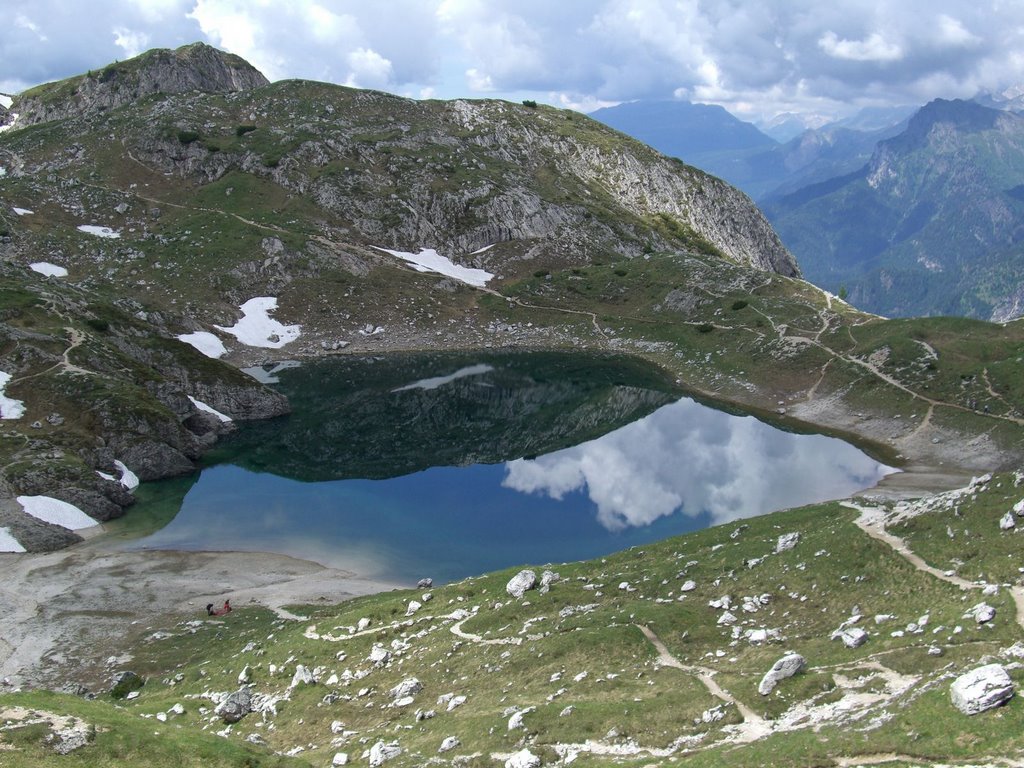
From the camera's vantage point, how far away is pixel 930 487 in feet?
252

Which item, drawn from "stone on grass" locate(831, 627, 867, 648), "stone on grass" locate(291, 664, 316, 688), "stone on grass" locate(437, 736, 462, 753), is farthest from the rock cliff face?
"stone on grass" locate(831, 627, 867, 648)

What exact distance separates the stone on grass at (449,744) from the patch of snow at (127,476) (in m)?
65.2

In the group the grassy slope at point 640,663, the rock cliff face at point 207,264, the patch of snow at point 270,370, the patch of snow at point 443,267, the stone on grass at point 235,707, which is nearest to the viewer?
the grassy slope at point 640,663

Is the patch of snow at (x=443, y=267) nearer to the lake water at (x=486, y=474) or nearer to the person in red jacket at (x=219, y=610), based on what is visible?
the lake water at (x=486, y=474)

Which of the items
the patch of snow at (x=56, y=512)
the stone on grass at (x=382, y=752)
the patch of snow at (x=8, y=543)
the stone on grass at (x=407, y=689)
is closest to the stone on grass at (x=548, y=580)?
the stone on grass at (x=407, y=689)

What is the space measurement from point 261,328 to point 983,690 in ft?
480

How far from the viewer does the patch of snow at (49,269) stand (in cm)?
15038

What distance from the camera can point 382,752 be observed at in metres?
27.9

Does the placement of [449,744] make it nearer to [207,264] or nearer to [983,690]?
[983,690]

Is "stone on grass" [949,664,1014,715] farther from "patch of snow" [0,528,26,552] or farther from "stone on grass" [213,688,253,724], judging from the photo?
"patch of snow" [0,528,26,552]

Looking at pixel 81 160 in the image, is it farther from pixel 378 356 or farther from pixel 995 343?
pixel 995 343

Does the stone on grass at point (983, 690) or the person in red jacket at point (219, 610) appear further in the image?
the person in red jacket at point (219, 610)

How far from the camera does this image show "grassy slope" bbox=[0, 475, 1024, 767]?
2425cm


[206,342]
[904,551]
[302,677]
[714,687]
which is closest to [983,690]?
[714,687]
